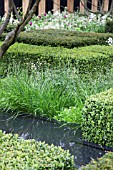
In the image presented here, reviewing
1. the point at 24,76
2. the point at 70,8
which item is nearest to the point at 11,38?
the point at 24,76

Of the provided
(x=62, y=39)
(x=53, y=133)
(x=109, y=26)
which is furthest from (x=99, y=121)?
(x=109, y=26)

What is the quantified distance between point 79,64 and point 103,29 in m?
6.43

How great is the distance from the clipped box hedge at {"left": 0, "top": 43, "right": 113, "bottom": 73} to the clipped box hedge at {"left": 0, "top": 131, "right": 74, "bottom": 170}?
3.12 m

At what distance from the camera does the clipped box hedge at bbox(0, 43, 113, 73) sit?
6730 millimetres

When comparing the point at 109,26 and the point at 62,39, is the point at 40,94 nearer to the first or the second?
the point at 62,39

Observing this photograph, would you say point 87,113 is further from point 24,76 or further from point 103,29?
point 103,29

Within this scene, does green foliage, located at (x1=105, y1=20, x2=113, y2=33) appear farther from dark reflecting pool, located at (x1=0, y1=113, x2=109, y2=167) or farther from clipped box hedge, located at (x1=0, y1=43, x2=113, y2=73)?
dark reflecting pool, located at (x1=0, y1=113, x2=109, y2=167)

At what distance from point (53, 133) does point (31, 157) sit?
161cm

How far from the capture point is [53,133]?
4746 millimetres

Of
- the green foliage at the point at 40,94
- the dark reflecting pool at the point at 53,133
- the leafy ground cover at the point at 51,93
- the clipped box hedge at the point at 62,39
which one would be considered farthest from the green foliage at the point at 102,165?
the clipped box hedge at the point at 62,39

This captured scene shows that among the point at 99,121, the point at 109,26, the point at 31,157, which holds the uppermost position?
the point at 31,157

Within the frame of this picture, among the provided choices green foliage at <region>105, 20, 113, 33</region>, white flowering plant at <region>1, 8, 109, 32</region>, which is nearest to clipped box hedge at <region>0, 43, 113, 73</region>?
green foliage at <region>105, 20, 113, 33</region>

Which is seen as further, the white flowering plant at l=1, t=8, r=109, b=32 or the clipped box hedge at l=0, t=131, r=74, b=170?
the white flowering plant at l=1, t=8, r=109, b=32

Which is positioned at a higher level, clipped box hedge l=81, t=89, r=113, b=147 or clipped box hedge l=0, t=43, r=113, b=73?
clipped box hedge l=81, t=89, r=113, b=147
